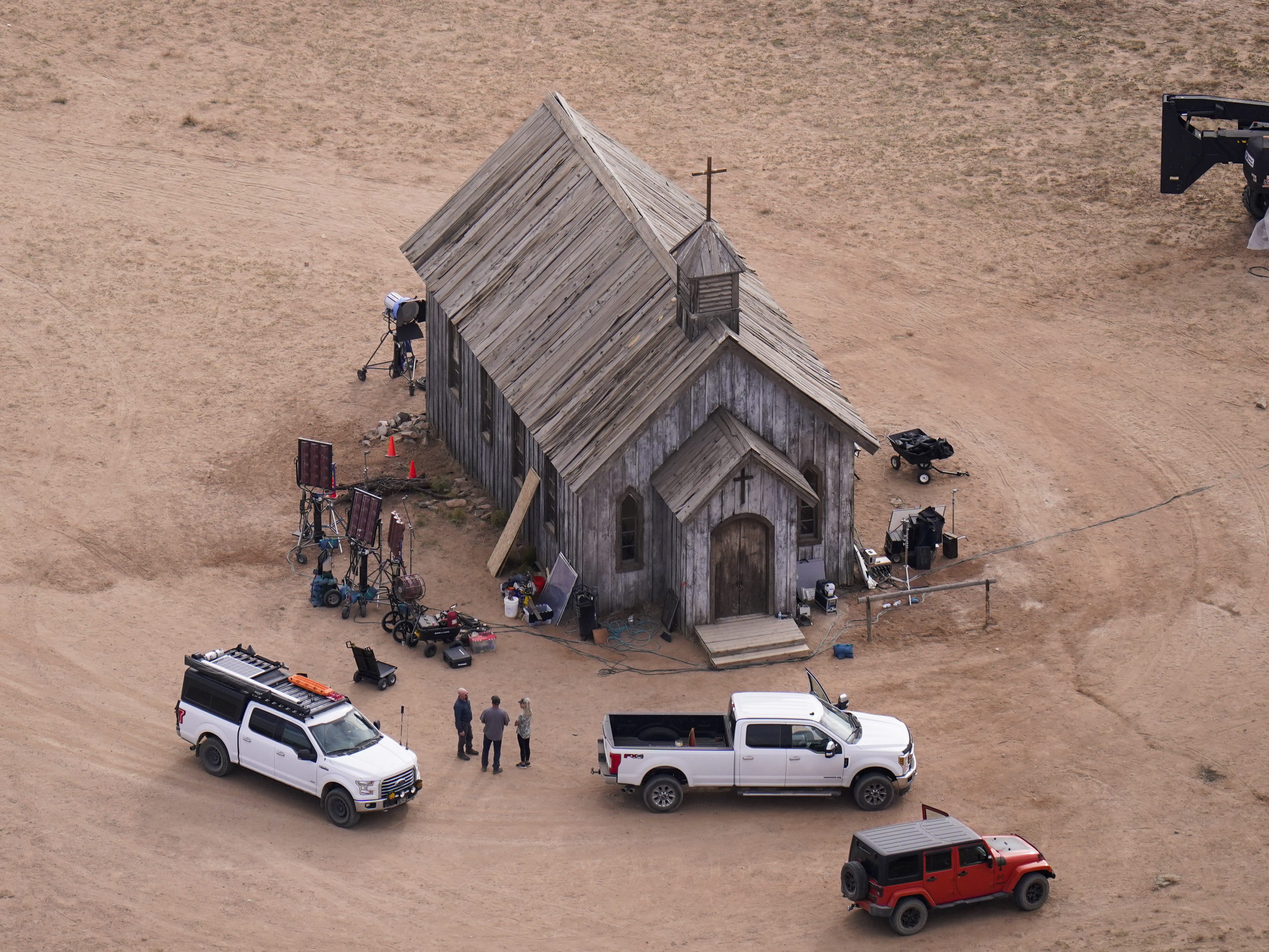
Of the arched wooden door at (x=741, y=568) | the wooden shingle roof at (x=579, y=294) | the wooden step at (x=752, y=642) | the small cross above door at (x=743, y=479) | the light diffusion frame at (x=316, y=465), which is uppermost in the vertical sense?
the wooden shingle roof at (x=579, y=294)

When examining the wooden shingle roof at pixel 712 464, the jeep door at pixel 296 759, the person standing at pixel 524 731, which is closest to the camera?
the jeep door at pixel 296 759

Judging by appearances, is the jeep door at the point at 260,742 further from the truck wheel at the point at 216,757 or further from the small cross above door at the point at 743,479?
the small cross above door at the point at 743,479

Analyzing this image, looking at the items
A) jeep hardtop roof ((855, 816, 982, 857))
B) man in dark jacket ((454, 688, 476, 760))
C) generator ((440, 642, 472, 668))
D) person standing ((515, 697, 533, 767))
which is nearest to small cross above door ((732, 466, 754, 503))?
generator ((440, 642, 472, 668))

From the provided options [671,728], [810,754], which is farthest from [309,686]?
[810,754]

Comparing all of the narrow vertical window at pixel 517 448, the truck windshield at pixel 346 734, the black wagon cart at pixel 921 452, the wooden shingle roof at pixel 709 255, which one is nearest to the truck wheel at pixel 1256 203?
the black wagon cart at pixel 921 452

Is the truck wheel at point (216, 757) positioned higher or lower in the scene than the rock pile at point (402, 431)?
lower

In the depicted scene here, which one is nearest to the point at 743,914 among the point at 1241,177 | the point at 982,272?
the point at 982,272

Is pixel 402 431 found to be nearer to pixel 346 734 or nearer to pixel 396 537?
pixel 396 537
